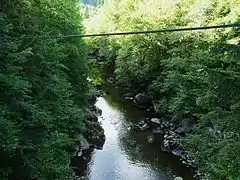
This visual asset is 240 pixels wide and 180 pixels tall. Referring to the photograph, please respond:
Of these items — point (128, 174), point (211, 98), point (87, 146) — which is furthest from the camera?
point (87, 146)

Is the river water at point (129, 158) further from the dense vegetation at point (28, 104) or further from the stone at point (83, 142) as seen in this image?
the dense vegetation at point (28, 104)

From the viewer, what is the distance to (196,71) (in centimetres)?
1495

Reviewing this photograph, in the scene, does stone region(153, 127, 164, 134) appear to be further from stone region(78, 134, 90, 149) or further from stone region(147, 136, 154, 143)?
stone region(78, 134, 90, 149)

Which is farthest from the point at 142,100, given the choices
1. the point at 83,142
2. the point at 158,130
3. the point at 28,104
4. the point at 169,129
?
the point at 28,104

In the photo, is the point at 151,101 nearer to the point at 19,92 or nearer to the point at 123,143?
the point at 123,143

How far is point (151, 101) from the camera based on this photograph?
23953 mm

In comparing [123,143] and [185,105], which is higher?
[185,105]

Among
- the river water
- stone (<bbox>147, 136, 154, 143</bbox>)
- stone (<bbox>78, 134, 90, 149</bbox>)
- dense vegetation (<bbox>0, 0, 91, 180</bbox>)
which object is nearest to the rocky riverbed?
the river water

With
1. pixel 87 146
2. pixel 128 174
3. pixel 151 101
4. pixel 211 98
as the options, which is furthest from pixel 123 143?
pixel 211 98

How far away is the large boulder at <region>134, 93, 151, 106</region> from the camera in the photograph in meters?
23.9

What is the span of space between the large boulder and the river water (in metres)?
2.55

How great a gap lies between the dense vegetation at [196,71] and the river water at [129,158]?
74.3 inches

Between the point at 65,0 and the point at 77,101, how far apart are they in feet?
20.9

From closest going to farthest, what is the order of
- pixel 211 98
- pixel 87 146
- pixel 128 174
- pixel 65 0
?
pixel 211 98 → pixel 128 174 → pixel 87 146 → pixel 65 0
